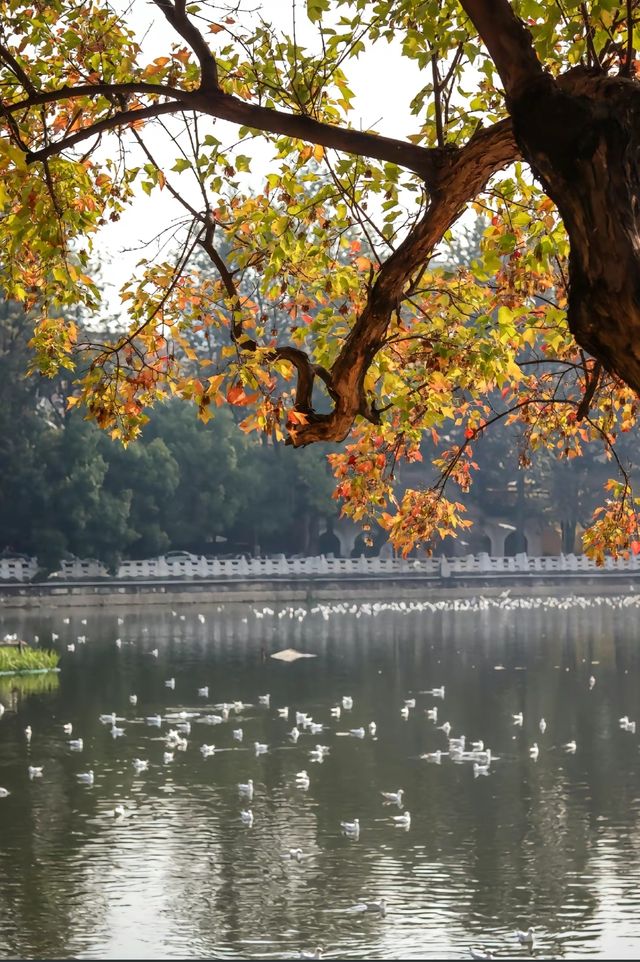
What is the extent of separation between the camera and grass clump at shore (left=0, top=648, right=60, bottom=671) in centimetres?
3184

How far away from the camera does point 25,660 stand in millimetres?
32250

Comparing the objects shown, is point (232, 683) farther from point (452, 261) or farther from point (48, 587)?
point (452, 261)

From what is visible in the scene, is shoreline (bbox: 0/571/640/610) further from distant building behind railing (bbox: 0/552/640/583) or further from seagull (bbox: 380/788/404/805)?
seagull (bbox: 380/788/404/805)

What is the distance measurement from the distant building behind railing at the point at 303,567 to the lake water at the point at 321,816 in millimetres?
14325

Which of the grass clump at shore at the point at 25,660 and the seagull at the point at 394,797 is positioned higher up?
the grass clump at shore at the point at 25,660

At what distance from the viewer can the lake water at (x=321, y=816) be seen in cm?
1510

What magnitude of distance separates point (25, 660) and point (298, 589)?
21956 mm

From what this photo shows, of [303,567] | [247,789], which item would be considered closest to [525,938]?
[247,789]

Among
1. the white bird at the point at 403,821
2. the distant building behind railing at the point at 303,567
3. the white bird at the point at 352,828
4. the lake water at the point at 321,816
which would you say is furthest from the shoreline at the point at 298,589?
the white bird at the point at 352,828

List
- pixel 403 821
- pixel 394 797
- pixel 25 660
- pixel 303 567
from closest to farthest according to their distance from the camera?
pixel 403 821 < pixel 394 797 < pixel 25 660 < pixel 303 567

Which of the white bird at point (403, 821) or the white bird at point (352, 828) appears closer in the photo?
the white bird at point (352, 828)

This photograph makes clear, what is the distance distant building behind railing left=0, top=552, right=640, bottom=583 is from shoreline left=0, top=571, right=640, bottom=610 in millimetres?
425

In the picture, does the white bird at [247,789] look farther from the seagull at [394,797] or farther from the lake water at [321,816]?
the seagull at [394,797]

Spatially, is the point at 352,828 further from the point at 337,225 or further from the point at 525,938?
the point at 337,225
